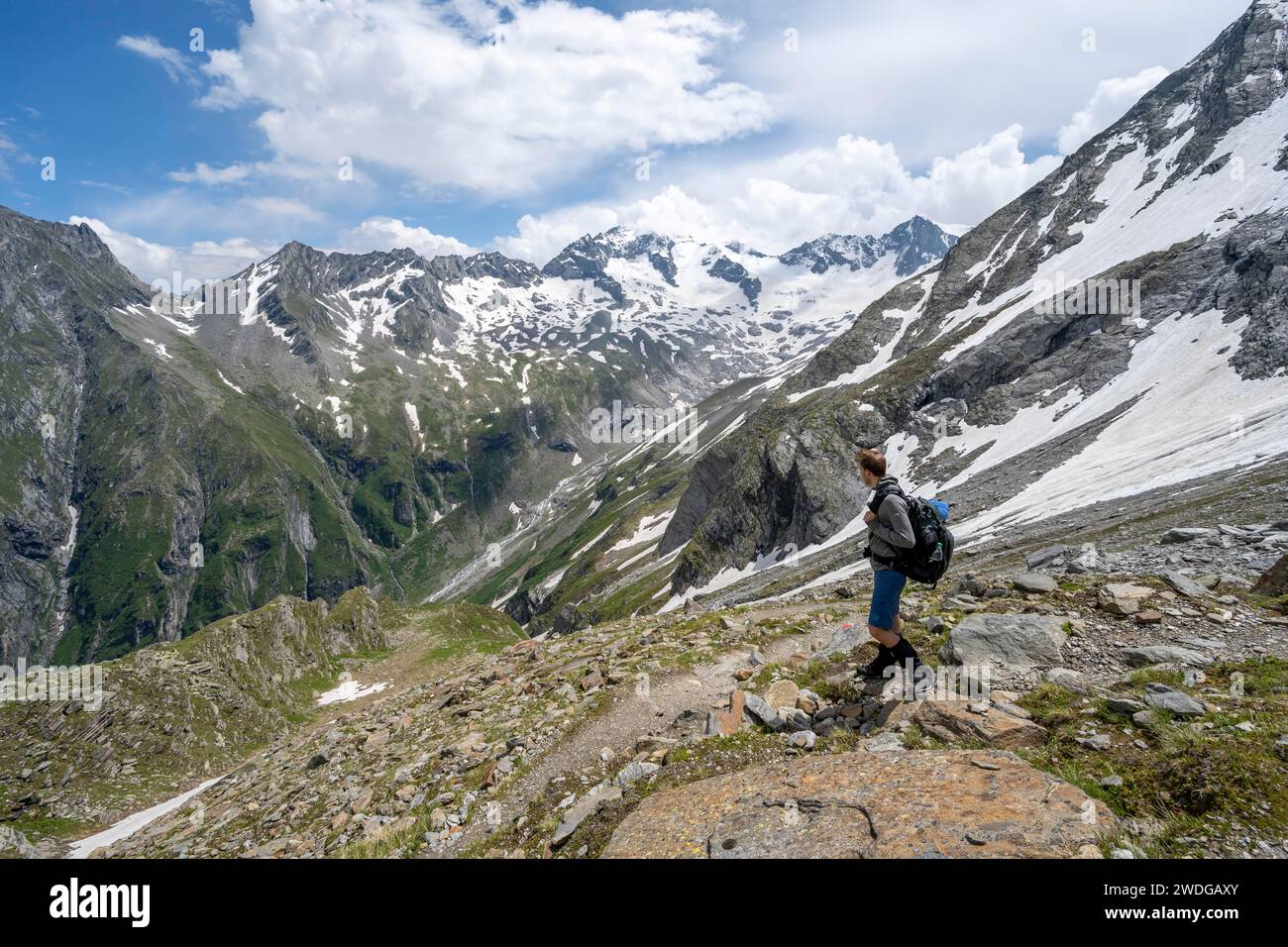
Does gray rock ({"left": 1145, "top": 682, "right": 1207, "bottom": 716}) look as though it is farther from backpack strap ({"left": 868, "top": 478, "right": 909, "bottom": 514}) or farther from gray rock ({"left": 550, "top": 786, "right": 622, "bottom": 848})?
gray rock ({"left": 550, "top": 786, "right": 622, "bottom": 848})

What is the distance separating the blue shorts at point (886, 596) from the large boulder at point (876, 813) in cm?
271

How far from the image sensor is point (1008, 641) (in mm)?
11352

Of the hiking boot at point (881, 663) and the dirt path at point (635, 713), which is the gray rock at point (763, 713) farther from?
the hiking boot at point (881, 663)

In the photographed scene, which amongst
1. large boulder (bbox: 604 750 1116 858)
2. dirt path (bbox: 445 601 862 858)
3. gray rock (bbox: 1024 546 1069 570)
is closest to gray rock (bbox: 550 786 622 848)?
large boulder (bbox: 604 750 1116 858)

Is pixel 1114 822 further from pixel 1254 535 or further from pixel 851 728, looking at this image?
pixel 1254 535

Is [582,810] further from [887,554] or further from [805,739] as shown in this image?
[887,554]

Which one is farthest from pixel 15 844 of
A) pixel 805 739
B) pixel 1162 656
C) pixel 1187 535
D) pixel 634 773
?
pixel 1187 535

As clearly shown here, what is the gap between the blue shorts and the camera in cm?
1025

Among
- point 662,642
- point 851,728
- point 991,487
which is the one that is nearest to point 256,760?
point 662,642

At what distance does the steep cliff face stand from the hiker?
41.3 meters

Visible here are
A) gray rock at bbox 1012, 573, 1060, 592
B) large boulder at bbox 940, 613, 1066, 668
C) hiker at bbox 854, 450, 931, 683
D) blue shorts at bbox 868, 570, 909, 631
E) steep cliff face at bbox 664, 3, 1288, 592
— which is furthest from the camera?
steep cliff face at bbox 664, 3, 1288, 592

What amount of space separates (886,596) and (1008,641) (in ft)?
9.98

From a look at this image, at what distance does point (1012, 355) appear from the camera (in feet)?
271

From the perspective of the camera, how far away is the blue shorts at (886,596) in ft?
33.6
